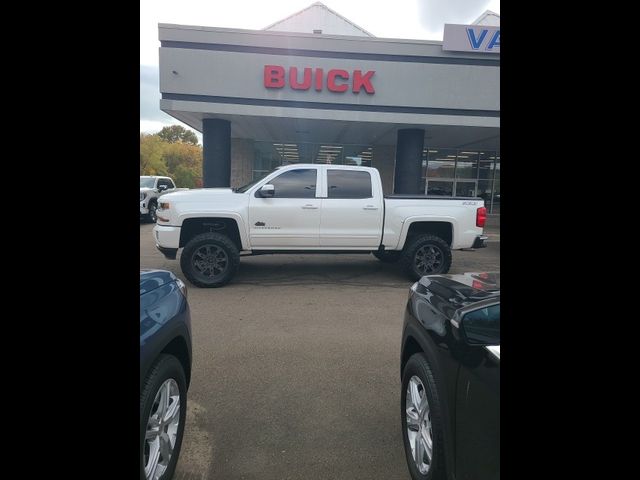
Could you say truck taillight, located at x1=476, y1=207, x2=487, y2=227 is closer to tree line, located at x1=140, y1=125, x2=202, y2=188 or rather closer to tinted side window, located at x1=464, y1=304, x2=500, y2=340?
tinted side window, located at x1=464, y1=304, x2=500, y2=340

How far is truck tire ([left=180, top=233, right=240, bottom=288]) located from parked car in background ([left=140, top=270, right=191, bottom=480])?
4110 mm

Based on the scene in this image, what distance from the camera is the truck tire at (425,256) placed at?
7172 millimetres

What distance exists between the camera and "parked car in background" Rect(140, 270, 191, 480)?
1.79 meters

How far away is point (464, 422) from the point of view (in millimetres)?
1681

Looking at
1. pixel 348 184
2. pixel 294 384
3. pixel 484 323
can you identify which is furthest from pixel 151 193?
pixel 484 323

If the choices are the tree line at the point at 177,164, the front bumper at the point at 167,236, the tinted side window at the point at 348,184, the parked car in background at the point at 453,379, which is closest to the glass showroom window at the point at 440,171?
the tree line at the point at 177,164

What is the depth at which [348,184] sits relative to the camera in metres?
7.07

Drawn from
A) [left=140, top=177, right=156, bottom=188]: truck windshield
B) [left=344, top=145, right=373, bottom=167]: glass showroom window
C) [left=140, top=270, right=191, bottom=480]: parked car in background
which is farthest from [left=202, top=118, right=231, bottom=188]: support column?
[left=140, top=270, right=191, bottom=480]: parked car in background

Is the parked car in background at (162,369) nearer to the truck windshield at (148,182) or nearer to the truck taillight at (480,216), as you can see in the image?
the truck taillight at (480,216)

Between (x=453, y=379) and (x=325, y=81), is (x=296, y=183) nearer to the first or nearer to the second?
(x=453, y=379)

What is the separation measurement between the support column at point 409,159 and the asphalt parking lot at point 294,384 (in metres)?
9.12
